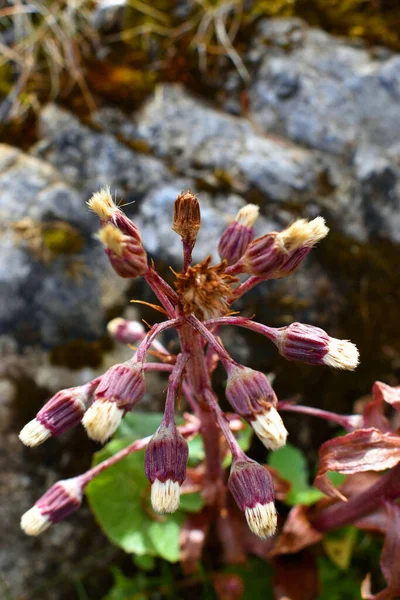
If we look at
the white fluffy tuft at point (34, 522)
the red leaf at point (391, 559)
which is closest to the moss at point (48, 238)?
the white fluffy tuft at point (34, 522)

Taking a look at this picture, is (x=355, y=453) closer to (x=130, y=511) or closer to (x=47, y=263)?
(x=130, y=511)

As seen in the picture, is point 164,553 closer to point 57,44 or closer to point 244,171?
point 244,171

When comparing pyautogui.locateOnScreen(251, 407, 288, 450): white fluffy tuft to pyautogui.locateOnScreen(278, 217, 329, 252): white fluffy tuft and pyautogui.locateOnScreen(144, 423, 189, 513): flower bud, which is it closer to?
pyautogui.locateOnScreen(144, 423, 189, 513): flower bud

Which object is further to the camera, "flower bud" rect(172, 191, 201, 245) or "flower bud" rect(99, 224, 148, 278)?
"flower bud" rect(172, 191, 201, 245)

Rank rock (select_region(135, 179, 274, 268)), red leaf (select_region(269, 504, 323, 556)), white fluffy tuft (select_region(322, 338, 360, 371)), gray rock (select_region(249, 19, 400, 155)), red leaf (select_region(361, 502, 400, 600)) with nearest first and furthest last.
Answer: white fluffy tuft (select_region(322, 338, 360, 371))
red leaf (select_region(361, 502, 400, 600))
red leaf (select_region(269, 504, 323, 556))
rock (select_region(135, 179, 274, 268))
gray rock (select_region(249, 19, 400, 155))

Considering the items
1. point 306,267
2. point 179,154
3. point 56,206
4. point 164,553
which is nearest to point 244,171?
point 179,154

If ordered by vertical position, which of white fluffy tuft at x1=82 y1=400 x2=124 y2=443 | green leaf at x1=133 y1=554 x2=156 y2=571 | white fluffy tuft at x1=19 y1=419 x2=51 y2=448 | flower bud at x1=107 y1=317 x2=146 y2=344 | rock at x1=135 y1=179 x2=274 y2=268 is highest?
white fluffy tuft at x1=82 y1=400 x2=124 y2=443

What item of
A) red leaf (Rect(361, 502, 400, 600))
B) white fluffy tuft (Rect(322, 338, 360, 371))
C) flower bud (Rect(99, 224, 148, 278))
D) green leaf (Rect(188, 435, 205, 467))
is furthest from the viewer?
green leaf (Rect(188, 435, 205, 467))

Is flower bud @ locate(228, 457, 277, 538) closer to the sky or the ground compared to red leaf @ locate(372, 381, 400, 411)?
closer to the sky

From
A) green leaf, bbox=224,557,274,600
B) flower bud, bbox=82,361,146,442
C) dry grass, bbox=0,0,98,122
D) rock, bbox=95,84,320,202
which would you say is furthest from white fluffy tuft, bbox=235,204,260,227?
green leaf, bbox=224,557,274,600
